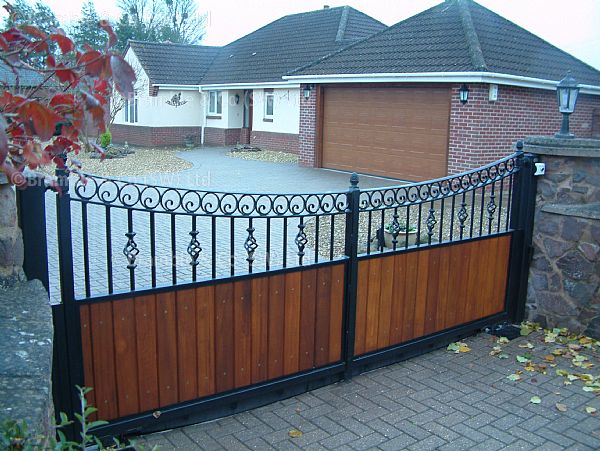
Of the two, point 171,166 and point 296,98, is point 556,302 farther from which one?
point 296,98

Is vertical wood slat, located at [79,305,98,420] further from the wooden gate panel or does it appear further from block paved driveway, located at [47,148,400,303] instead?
the wooden gate panel

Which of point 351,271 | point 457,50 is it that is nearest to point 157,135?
point 457,50

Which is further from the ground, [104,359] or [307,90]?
[307,90]

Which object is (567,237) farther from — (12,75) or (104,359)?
(12,75)

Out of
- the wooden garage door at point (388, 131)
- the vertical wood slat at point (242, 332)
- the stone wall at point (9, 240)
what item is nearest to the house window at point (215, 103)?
the wooden garage door at point (388, 131)

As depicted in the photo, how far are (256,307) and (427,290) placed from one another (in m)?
1.79

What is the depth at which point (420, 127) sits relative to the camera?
48.7ft

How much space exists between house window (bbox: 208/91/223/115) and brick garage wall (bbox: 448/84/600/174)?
1541cm

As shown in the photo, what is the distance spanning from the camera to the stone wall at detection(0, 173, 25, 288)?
315 cm

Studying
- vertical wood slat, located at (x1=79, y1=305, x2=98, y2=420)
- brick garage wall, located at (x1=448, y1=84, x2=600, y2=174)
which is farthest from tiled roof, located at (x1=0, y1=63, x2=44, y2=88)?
brick garage wall, located at (x1=448, y1=84, x2=600, y2=174)

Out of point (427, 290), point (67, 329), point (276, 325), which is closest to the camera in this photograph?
point (67, 329)

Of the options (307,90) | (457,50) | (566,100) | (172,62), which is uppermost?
(172,62)

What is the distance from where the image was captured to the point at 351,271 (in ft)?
15.9

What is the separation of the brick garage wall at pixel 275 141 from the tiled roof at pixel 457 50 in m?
4.82
